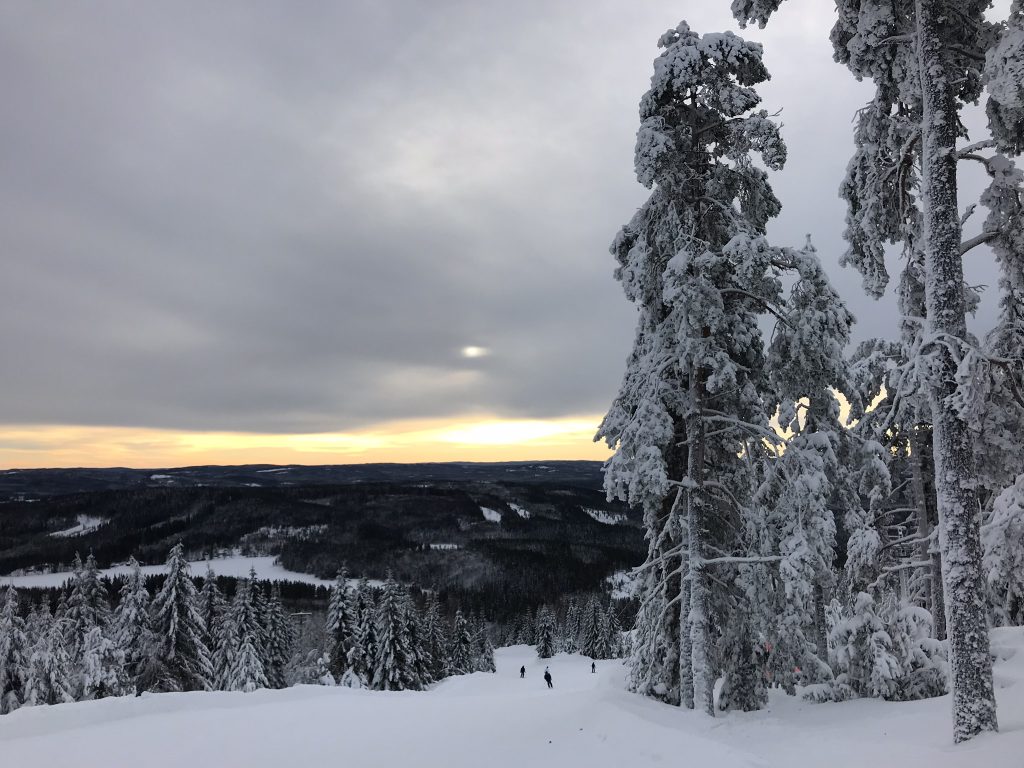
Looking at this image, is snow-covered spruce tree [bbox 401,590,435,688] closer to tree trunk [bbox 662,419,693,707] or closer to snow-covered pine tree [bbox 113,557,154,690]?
snow-covered pine tree [bbox 113,557,154,690]

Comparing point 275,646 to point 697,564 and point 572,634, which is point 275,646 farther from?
point 572,634

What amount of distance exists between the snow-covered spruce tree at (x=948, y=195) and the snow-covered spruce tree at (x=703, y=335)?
1.92 m

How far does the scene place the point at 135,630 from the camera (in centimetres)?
3284

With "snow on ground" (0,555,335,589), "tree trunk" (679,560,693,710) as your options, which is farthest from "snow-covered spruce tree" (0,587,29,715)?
"snow on ground" (0,555,335,589)

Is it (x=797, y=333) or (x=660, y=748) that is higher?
(x=797, y=333)

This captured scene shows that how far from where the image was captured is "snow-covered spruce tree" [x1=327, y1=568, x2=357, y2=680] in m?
41.2

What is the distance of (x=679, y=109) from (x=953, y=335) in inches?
281

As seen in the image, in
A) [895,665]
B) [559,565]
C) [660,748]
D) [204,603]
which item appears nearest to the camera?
[660,748]

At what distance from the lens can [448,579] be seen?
168m

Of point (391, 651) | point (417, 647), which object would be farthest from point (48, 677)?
point (417, 647)

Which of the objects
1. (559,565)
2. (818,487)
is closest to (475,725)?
(818,487)

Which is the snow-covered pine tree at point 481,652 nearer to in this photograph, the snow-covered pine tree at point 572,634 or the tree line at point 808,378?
the snow-covered pine tree at point 572,634

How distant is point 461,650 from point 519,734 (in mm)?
56739

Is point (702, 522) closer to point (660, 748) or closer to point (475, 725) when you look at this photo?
point (660, 748)
